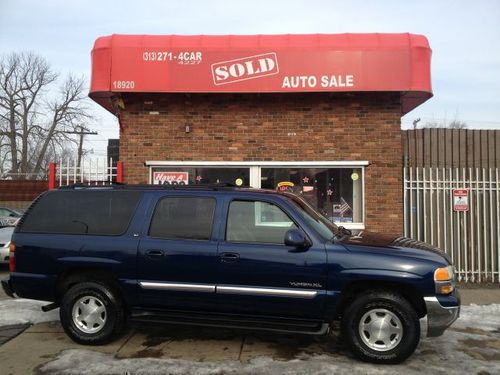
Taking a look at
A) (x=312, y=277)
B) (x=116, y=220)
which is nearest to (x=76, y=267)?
(x=116, y=220)

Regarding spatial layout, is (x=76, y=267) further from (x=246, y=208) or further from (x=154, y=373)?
(x=246, y=208)

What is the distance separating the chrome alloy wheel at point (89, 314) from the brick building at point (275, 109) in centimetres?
459

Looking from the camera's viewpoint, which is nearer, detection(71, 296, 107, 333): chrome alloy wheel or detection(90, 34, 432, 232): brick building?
detection(71, 296, 107, 333): chrome alloy wheel

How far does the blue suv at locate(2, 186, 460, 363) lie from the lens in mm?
5031

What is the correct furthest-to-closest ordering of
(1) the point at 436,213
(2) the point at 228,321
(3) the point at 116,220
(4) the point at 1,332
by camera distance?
(1) the point at 436,213 → (4) the point at 1,332 → (3) the point at 116,220 → (2) the point at 228,321

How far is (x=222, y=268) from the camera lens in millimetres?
5262

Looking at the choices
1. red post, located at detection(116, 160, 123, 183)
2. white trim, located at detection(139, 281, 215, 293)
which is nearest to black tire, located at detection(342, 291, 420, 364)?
white trim, located at detection(139, 281, 215, 293)

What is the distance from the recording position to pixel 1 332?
625 cm

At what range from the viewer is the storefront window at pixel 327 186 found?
9.92 meters

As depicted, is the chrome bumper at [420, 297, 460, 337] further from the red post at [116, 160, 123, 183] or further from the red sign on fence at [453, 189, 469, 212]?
the red post at [116, 160, 123, 183]

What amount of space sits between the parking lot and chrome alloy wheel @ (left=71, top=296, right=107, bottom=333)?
0.23m

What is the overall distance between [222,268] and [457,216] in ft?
20.9

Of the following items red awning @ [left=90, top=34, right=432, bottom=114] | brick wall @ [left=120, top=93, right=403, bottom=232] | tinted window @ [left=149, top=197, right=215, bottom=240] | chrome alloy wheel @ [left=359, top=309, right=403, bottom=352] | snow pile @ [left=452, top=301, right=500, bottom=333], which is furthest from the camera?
brick wall @ [left=120, top=93, right=403, bottom=232]

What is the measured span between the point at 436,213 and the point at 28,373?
7.75 m
